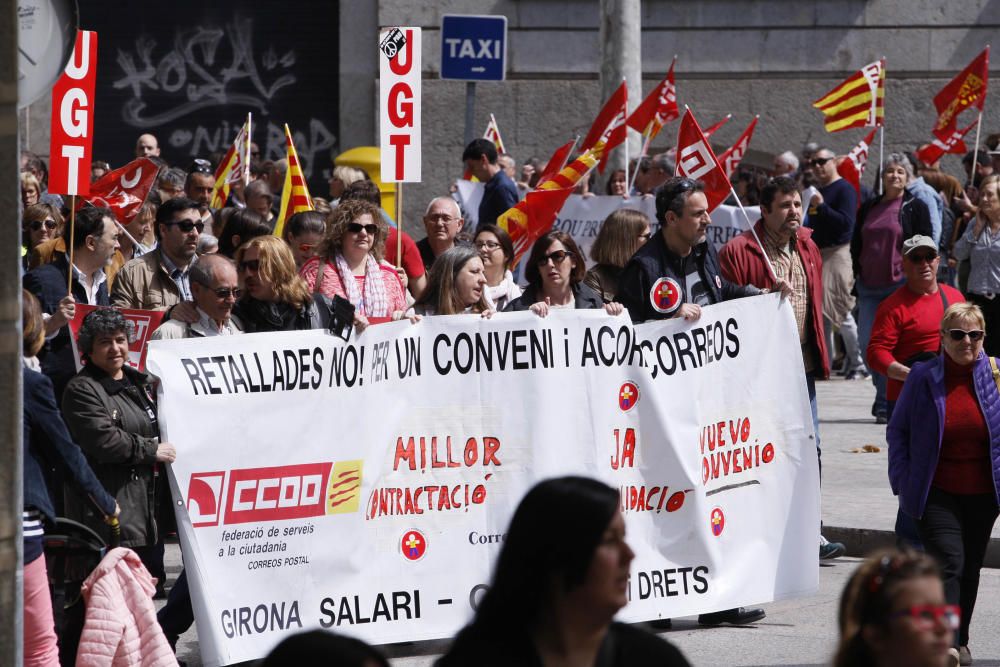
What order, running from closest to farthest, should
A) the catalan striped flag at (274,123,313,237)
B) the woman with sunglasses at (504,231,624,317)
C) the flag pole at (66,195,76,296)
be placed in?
the woman with sunglasses at (504,231,624,317) < the flag pole at (66,195,76,296) < the catalan striped flag at (274,123,313,237)

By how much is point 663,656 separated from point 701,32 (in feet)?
57.5

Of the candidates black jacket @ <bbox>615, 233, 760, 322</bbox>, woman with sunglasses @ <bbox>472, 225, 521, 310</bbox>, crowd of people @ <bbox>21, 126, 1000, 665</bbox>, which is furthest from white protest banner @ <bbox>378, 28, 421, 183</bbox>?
black jacket @ <bbox>615, 233, 760, 322</bbox>

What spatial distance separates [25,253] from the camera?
988 cm

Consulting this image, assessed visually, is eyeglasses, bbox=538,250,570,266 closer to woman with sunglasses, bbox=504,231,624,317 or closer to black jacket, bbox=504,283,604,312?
woman with sunglasses, bbox=504,231,624,317

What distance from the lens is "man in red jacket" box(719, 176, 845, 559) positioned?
27.9ft

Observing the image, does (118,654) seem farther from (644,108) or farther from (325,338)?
(644,108)

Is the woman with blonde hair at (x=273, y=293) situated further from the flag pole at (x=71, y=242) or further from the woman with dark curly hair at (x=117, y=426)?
the flag pole at (x=71, y=242)

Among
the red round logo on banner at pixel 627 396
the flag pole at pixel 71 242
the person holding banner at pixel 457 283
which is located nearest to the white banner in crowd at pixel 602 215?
the flag pole at pixel 71 242

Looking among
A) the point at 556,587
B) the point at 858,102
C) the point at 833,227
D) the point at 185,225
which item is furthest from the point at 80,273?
the point at 858,102

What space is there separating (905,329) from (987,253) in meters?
4.88

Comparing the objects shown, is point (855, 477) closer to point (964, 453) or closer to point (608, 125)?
point (608, 125)

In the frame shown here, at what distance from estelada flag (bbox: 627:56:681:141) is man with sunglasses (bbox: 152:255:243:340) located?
7.61m

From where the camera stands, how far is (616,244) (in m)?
8.82

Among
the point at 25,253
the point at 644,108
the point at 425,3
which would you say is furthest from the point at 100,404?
the point at 425,3
